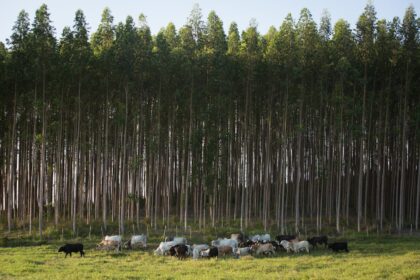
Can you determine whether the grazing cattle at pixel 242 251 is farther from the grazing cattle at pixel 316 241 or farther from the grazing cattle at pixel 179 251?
the grazing cattle at pixel 316 241

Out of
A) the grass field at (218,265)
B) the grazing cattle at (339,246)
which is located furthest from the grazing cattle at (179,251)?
the grazing cattle at (339,246)

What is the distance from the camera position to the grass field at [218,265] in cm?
1666

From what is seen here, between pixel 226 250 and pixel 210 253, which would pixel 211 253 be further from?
pixel 226 250

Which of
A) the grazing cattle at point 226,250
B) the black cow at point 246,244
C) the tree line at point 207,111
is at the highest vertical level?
the tree line at point 207,111

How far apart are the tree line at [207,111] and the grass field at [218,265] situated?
851cm

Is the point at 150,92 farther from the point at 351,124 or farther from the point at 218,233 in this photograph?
the point at 351,124

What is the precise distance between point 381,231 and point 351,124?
6.74 metres

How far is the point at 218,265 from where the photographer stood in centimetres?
1948

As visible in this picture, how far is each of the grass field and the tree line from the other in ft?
27.9

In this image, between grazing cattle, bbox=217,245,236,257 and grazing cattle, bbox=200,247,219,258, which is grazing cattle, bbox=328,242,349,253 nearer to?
grazing cattle, bbox=217,245,236,257

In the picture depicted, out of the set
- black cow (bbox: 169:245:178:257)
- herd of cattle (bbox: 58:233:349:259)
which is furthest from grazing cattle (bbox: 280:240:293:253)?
black cow (bbox: 169:245:178:257)

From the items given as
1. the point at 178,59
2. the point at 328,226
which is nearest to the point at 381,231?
the point at 328,226

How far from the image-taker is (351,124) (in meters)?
33.1

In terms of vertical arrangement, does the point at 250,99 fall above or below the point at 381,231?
above
